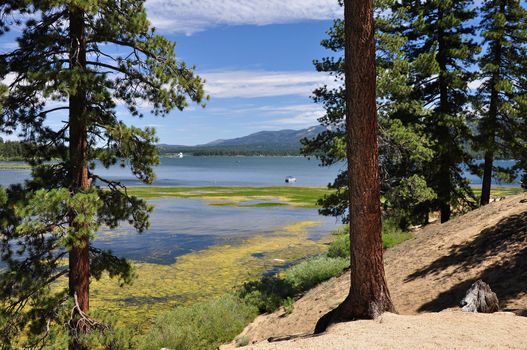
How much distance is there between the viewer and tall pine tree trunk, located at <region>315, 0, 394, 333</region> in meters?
8.38

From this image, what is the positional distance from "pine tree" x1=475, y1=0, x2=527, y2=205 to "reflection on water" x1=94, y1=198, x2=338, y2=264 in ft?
37.1

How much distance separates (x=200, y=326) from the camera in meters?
12.9

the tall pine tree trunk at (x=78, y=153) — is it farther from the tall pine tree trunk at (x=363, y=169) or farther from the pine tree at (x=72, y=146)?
the tall pine tree trunk at (x=363, y=169)

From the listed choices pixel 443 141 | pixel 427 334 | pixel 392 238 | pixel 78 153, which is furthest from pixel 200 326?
pixel 443 141

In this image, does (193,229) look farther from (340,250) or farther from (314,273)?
(314,273)

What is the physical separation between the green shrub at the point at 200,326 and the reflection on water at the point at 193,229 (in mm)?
10625

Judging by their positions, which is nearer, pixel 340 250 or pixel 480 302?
pixel 480 302

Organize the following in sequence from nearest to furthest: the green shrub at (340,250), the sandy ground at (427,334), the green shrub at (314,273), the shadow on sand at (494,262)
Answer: the sandy ground at (427,334) < the shadow on sand at (494,262) < the green shrub at (314,273) < the green shrub at (340,250)

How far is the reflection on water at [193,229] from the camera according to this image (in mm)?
26734

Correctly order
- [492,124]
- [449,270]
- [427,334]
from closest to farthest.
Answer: [427,334] → [449,270] → [492,124]

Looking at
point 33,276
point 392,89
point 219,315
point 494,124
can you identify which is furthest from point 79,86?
point 494,124

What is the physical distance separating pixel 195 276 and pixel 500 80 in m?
17.5

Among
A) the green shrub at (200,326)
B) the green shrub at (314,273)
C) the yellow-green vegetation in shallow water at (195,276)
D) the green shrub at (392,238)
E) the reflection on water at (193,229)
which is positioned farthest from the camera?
the reflection on water at (193,229)

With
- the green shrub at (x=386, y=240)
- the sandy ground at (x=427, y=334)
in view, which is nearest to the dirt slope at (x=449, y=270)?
the sandy ground at (x=427, y=334)
